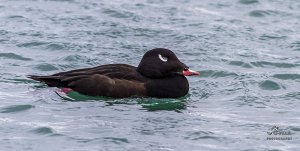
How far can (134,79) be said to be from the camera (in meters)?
13.7

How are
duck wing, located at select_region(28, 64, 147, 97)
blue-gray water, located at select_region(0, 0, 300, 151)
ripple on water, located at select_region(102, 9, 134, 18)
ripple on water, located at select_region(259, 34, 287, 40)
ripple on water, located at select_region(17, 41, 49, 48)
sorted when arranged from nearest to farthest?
1. blue-gray water, located at select_region(0, 0, 300, 151)
2. duck wing, located at select_region(28, 64, 147, 97)
3. ripple on water, located at select_region(17, 41, 49, 48)
4. ripple on water, located at select_region(259, 34, 287, 40)
5. ripple on water, located at select_region(102, 9, 134, 18)

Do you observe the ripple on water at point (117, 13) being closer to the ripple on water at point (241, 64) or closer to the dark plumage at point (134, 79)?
the ripple on water at point (241, 64)

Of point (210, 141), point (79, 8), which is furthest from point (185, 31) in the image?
point (210, 141)

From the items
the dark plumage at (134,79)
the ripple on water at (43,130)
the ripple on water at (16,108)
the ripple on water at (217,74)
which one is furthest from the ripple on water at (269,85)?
the ripple on water at (43,130)

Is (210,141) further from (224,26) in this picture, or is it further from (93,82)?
(224,26)

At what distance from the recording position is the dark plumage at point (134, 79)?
1353 cm

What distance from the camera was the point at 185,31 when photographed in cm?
1834

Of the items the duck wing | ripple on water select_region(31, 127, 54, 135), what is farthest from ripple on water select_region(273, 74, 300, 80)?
ripple on water select_region(31, 127, 54, 135)

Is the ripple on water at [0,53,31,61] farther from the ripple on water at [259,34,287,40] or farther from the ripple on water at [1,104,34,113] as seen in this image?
the ripple on water at [259,34,287,40]

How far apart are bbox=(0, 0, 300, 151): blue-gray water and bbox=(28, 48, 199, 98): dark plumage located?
210mm

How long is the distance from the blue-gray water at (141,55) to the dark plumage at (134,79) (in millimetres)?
210

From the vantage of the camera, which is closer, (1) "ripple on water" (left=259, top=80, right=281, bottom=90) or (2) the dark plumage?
(2) the dark plumage

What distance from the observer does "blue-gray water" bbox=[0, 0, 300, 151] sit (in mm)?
11750

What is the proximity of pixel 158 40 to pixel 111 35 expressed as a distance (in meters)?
0.91
